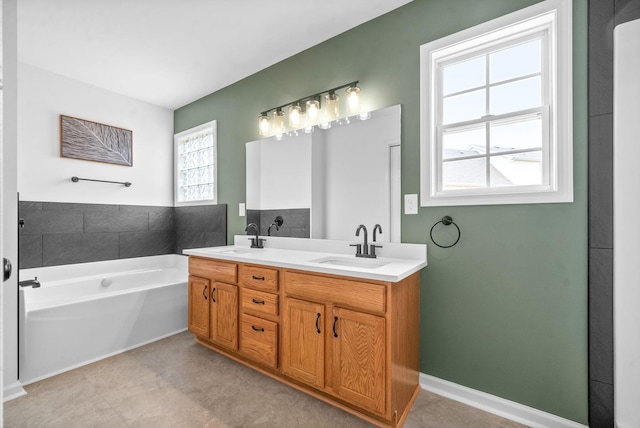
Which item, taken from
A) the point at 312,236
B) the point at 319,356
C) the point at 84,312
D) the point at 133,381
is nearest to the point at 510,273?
the point at 319,356

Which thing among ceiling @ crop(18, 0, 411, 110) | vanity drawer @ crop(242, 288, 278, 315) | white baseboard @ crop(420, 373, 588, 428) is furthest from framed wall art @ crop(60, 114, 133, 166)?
white baseboard @ crop(420, 373, 588, 428)

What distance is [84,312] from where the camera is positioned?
2.49 m

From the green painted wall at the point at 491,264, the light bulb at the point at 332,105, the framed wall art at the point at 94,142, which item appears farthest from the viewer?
the framed wall art at the point at 94,142

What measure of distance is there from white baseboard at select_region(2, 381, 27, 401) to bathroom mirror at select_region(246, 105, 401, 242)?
1.95 m

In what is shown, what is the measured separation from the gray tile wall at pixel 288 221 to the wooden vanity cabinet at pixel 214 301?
59 cm

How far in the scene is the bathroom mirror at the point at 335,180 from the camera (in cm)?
226

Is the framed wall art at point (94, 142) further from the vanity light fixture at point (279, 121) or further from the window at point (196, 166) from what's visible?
the vanity light fixture at point (279, 121)

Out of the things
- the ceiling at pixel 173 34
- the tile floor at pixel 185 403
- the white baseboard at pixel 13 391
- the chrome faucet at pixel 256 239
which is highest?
the ceiling at pixel 173 34

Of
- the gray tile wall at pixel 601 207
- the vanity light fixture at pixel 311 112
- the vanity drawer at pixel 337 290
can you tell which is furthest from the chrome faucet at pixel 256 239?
the gray tile wall at pixel 601 207

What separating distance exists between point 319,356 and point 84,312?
191 centimetres

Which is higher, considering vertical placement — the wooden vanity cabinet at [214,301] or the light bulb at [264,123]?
the light bulb at [264,123]

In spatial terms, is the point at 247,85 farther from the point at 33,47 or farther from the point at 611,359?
the point at 611,359

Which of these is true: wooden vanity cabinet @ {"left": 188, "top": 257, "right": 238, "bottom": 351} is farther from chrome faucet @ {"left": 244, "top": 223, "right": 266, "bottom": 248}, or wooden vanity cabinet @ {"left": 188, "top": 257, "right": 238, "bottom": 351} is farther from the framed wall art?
the framed wall art

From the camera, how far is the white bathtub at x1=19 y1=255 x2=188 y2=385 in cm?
226
